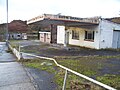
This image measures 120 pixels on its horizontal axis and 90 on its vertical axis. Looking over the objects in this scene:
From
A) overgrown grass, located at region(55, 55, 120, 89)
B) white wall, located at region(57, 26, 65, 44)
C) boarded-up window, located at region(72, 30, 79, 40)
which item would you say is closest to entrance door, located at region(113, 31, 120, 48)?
boarded-up window, located at region(72, 30, 79, 40)

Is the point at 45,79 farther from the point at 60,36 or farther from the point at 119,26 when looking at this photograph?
the point at 60,36

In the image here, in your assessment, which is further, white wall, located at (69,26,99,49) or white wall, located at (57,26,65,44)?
white wall, located at (57,26,65,44)

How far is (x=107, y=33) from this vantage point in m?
23.6

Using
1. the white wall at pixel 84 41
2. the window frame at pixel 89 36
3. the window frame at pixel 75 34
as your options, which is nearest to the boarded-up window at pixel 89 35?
the window frame at pixel 89 36

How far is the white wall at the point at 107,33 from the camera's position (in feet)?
76.2

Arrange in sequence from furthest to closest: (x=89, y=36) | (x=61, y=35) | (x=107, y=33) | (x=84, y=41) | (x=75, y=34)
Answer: (x=61, y=35) < (x=75, y=34) < (x=84, y=41) < (x=89, y=36) < (x=107, y=33)

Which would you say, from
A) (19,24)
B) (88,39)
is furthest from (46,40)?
(19,24)

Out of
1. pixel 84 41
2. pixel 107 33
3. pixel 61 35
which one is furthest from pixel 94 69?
pixel 61 35

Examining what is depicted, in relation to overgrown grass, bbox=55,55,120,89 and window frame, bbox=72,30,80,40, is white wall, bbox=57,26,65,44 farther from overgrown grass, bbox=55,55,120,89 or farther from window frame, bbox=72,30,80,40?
overgrown grass, bbox=55,55,120,89

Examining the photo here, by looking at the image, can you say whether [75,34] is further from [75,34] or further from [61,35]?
[61,35]

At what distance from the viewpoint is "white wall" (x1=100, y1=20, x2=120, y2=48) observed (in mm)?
23241

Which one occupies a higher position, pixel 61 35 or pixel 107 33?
pixel 107 33

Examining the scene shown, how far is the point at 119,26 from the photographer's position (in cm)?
2422

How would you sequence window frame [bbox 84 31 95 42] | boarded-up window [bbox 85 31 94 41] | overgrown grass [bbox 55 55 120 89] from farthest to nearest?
boarded-up window [bbox 85 31 94 41]
window frame [bbox 84 31 95 42]
overgrown grass [bbox 55 55 120 89]
